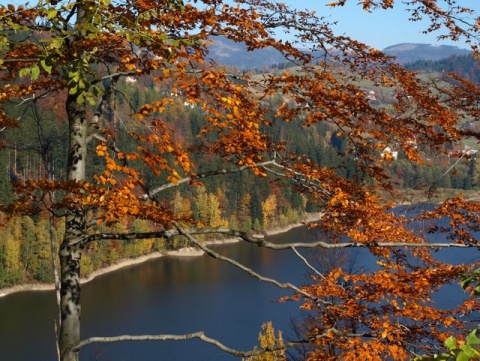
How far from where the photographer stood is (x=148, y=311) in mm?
42125

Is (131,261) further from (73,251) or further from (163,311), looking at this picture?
(73,251)

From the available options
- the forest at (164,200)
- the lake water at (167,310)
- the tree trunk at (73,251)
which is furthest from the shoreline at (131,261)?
the tree trunk at (73,251)

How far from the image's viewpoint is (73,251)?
547 centimetres

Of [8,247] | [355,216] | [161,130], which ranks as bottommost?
[8,247]

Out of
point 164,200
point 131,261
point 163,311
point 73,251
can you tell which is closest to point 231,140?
point 73,251

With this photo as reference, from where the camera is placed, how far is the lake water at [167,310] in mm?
33312

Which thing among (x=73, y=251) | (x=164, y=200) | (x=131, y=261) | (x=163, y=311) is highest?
(x=164, y=200)

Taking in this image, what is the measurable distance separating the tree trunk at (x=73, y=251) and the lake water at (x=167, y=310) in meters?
27.1

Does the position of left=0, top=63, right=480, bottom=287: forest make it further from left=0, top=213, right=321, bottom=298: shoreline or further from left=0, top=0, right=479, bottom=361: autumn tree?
left=0, top=0, right=479, bottom=361: autumn tree

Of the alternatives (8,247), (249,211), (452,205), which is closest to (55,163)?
(8,247)

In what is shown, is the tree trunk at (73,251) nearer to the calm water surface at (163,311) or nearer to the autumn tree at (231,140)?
the autumn tree at (231,140)

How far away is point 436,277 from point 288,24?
3859 mm

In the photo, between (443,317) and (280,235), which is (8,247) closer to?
(280,235)

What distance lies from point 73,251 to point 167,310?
1510 inches
